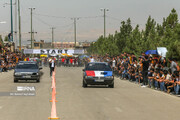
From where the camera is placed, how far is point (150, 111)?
12930 mm

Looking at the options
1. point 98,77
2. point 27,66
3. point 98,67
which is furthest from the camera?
point 27,66

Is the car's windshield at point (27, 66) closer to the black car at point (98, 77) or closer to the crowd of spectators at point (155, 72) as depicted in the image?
the black car at point (98, 77)

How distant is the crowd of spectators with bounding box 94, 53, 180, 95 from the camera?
19469mm

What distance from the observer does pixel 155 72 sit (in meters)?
23.1

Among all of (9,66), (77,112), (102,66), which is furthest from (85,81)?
(9,66)

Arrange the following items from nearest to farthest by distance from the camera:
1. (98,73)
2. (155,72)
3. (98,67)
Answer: (155,72)
(98,73)
(98,67)

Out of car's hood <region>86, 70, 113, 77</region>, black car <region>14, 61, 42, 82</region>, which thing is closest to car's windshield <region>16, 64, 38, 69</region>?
black car <region>14, 61, 42, 82</region>

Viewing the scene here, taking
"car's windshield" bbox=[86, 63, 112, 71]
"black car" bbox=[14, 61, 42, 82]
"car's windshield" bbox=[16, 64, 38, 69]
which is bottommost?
"black car" bbox=[14, 61, 42, 82]

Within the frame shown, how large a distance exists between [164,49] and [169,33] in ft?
31.1

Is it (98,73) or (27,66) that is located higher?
(27,66)

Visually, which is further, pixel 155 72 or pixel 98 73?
pixel 98 73

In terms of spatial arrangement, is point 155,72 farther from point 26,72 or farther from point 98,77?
point 26,72

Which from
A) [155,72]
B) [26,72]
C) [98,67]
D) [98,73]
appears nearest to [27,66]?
[26,72]

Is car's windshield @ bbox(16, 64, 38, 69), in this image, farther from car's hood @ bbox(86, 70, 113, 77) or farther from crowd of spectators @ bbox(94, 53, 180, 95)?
crowd of spectators @ bbox(94, 53, 180, 95)
